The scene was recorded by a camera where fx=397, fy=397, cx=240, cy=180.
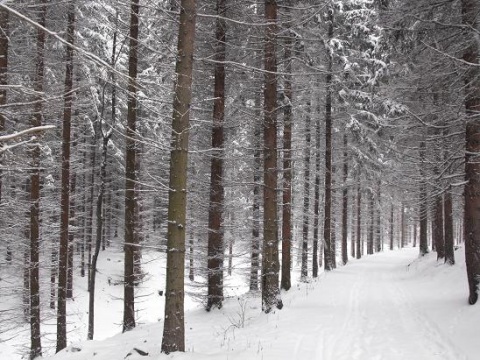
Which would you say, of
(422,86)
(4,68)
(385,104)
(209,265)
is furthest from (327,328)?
(385,104)

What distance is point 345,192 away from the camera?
27.9 meters

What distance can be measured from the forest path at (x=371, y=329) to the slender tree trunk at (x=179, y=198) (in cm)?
210

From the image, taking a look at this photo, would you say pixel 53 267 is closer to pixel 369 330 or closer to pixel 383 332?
pixel 369 330

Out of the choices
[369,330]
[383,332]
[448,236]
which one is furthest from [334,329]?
[448,236]

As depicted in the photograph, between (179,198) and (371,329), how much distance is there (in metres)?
5.41

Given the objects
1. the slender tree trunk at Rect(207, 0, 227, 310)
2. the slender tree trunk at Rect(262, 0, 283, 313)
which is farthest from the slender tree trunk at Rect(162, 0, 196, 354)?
the slender tree trunk at Rect(207, 0, 227, 310)

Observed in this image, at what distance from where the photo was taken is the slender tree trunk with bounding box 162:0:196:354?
240 inches

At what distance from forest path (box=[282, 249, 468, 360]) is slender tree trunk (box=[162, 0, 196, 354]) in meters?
2.10

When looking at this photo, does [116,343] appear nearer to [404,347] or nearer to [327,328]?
[327,328]

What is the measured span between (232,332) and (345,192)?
20.8 metres

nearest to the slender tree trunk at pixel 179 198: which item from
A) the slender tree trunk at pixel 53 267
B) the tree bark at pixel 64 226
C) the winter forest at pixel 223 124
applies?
the winter forest at pixel 223 124

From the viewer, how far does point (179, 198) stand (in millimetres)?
6215

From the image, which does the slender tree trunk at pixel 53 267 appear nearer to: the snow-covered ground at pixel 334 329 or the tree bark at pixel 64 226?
the tree bark at pixel 64 226

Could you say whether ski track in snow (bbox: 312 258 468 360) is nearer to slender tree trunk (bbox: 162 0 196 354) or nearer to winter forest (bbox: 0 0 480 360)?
winter forest (bbox: 0 0 480 360)
